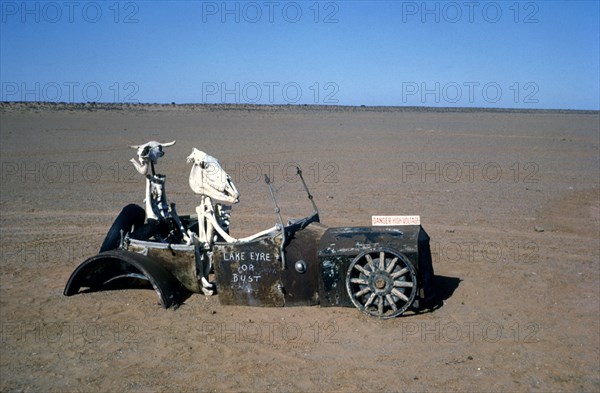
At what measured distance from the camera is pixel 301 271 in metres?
8.52

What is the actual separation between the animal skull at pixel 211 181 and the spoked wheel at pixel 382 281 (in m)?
2.09

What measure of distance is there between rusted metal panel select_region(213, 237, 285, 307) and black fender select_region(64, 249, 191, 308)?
2.39ft

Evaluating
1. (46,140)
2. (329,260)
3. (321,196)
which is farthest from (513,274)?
(46,140)

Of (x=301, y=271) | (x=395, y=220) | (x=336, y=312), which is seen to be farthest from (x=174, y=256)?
(x=395, y=220)

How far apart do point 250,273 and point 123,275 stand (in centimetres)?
196

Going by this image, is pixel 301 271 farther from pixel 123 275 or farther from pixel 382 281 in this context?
pixel 123 275

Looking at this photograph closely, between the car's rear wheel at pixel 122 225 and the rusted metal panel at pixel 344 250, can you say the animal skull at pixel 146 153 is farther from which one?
the rusted metal panel at pixel 344 250

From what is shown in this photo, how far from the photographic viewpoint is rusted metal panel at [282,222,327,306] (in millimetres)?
8508

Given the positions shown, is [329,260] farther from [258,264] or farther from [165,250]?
[165,250]

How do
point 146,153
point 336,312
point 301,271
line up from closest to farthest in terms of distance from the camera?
point 301,271 → point 336,312 → point 146,153

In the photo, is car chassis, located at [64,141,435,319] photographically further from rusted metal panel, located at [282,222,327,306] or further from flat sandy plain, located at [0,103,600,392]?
flat sandy plain, located at [0,103,600,392]

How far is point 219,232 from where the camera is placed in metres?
9.05

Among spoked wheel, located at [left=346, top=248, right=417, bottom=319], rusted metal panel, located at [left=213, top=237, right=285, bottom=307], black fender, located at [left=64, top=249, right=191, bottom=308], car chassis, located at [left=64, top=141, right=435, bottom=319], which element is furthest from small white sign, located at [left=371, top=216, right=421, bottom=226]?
black fender, located at [left=64, top=249, right=191, bottom=308]

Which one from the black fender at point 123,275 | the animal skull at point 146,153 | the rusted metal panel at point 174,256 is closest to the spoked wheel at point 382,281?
the rusted metal panel at point 174,256
